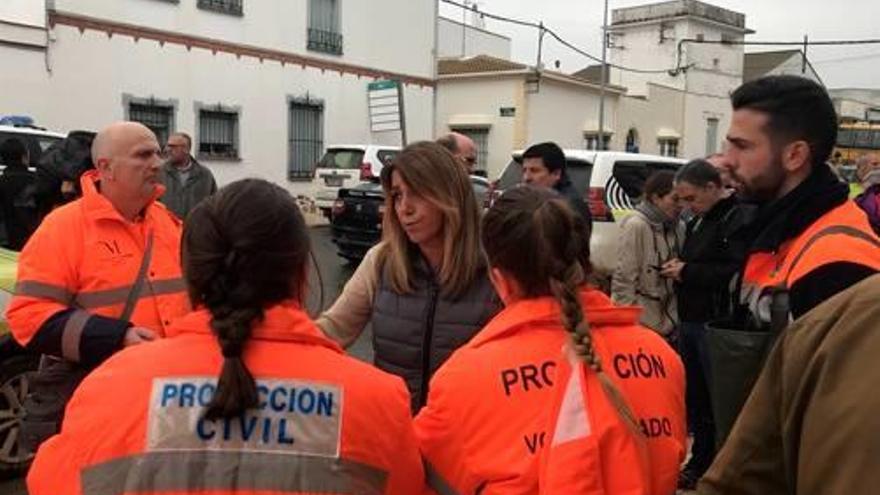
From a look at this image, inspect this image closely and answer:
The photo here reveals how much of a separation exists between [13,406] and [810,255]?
13.5 ft

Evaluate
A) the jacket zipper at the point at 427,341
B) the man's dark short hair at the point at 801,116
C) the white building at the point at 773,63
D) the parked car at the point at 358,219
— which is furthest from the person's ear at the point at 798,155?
the white building at the point at 773,63

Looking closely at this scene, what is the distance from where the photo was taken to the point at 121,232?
9.85 ft

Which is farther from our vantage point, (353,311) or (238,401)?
(353,311)

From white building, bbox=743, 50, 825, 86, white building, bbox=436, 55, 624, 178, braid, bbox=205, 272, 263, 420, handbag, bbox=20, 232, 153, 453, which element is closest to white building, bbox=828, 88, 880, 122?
white building, bbox=743, 50, 825, 86

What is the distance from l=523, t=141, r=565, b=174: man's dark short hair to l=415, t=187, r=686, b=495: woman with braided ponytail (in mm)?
3214

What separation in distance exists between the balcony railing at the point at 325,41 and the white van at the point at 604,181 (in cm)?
1231

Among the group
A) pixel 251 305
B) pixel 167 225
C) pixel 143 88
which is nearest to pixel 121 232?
pixel 167 225

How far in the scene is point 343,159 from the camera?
17609 millimetres

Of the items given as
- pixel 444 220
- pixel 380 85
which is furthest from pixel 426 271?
pixel 380 85

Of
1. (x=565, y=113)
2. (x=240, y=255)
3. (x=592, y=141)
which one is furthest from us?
(x=592, y=141)

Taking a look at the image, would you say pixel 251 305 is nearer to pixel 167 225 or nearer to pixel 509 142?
pixel 167 225

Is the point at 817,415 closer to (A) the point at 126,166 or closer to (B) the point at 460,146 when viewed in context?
(A) the point at 126,166

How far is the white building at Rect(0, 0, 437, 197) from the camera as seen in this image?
1545 cm

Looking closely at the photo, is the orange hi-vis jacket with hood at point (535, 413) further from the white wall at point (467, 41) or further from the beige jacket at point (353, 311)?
the white wall at point (467, 41)
